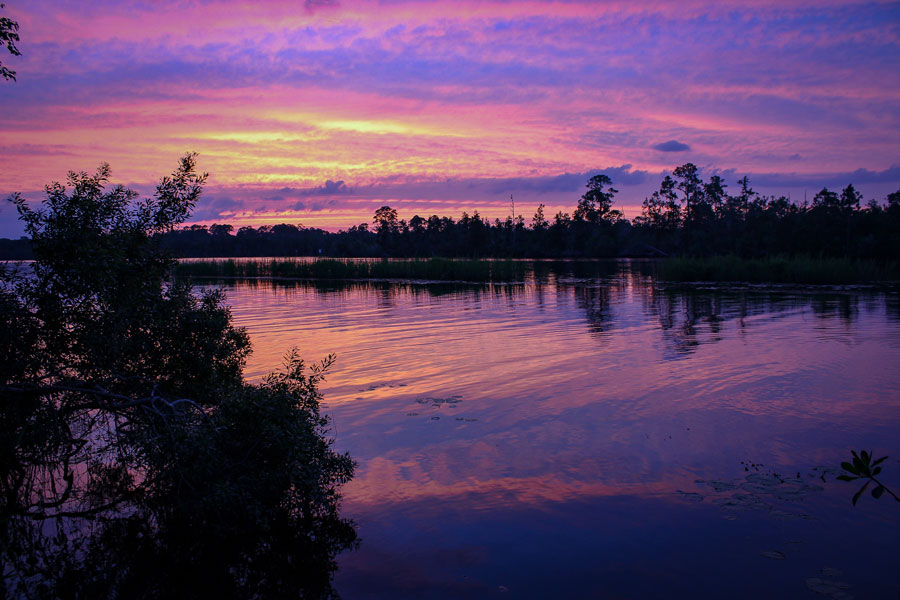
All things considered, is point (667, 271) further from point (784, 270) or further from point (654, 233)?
point (654, 233)

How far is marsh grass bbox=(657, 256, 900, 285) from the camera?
121 ft

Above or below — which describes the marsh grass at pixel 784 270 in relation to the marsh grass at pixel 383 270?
below

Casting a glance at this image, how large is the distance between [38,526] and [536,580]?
17.9 ft

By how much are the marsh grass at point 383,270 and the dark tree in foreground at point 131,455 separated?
3628cm

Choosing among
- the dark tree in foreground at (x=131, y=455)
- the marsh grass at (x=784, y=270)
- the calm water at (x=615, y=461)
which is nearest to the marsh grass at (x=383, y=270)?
the marsh grass at (x=784, y=270)

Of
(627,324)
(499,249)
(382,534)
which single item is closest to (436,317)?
(627,324)

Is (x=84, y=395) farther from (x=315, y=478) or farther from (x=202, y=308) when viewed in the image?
(x=315, y=478)

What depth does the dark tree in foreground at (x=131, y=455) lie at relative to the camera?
578 cm

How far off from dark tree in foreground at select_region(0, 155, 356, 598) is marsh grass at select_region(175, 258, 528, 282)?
36.3 metres

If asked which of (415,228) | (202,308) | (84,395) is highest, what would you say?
(415,228)

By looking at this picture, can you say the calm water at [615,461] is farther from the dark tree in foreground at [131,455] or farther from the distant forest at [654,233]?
the distant forest at [654,233]

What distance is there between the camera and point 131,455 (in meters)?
6.93

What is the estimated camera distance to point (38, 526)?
6.60 metres

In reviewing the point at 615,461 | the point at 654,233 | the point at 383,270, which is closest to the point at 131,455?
the point at 615,461
